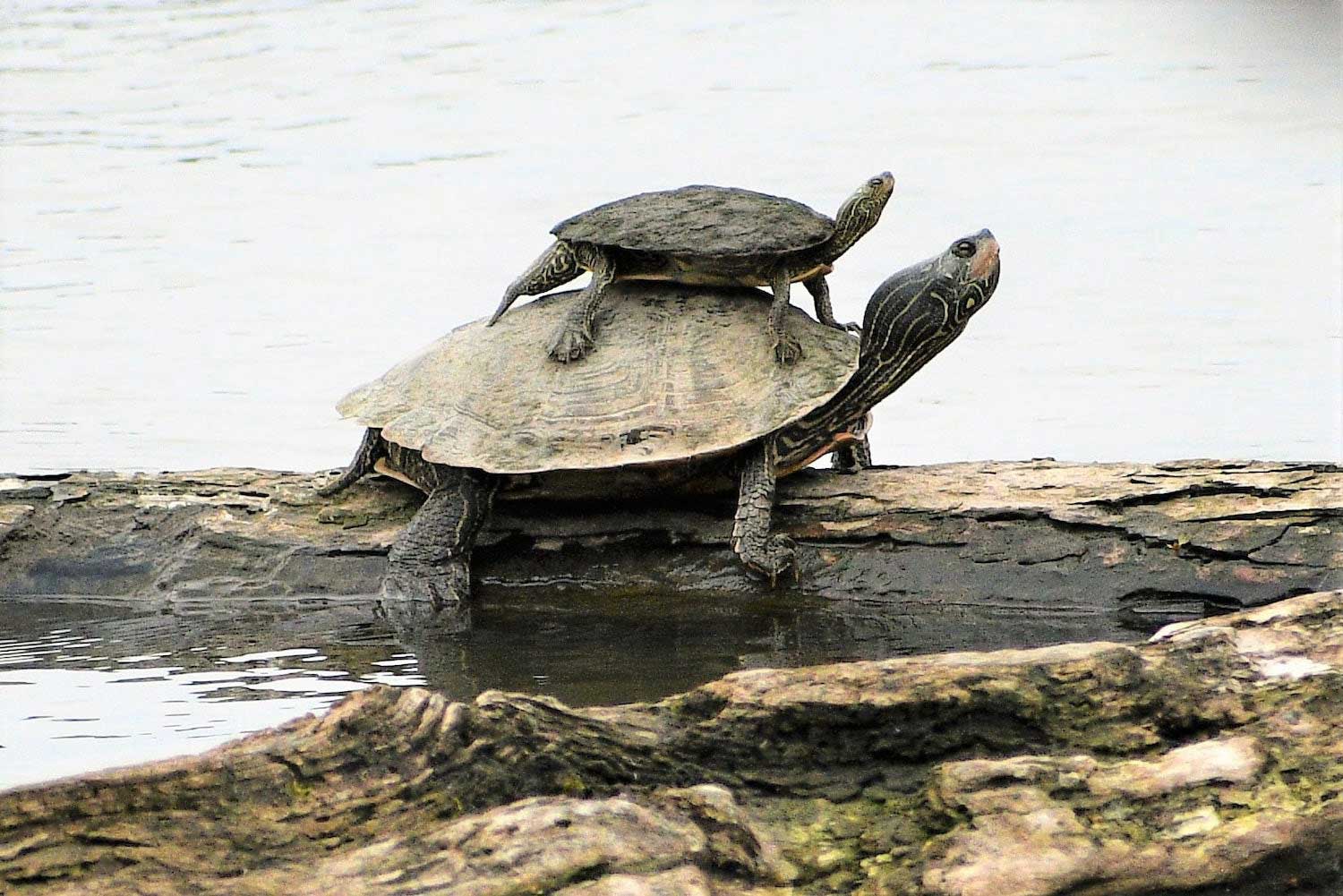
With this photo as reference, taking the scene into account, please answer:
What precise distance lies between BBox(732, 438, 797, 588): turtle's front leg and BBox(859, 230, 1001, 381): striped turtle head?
49 centimetres

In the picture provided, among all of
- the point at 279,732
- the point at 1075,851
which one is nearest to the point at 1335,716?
the point at 1075,851

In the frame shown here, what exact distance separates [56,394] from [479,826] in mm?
7638

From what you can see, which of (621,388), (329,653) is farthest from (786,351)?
(329,653)

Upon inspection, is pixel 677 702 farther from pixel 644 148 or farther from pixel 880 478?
pixel 644 148

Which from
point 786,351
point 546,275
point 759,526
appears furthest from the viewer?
point 546,275

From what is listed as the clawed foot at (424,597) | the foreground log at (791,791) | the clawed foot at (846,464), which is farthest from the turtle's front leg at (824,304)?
the foreground log at (791,791)

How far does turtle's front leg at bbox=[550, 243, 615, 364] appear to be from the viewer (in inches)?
218

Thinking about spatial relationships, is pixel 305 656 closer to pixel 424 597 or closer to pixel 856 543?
pixel 424 597

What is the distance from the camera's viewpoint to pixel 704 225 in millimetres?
5434

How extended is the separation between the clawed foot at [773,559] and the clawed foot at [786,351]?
56cm

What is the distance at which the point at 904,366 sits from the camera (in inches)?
219

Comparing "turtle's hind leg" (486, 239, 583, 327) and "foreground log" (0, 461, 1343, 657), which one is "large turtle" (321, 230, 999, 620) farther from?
"turtle's hind leg" (486, 239, 583, 327)

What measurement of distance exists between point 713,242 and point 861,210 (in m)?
0.48

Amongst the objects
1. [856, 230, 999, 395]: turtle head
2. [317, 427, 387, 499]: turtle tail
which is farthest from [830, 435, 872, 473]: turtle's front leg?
[317, 427, 387, 499]: turtle tail
